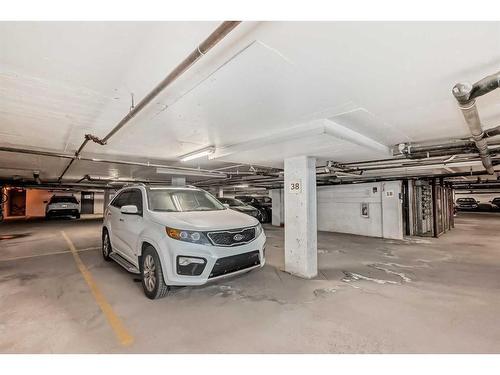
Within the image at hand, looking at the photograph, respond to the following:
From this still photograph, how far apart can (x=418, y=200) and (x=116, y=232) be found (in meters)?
9.95

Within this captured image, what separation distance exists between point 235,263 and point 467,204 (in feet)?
86.2

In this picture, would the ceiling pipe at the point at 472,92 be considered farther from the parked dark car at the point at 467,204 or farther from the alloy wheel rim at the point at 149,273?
the parked dark car at the point at 467,204

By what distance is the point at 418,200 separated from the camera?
904cm

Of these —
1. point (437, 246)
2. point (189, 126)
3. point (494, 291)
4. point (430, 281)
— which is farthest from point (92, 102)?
point (437, 246)

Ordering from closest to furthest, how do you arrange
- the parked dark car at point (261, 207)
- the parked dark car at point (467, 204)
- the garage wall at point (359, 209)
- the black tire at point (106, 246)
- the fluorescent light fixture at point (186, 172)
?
the black tire at point (106, 246) < the fluorescent light fixture at point (186, 172) < the garage wall at point (359, 209) < the parked dark car at point (261, 207) < the parked dark car at point (467, 204)

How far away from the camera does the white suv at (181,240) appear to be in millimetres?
3045

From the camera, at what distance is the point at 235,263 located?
10.8 feet

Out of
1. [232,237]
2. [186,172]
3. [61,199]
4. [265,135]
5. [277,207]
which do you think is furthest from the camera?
[61,199]

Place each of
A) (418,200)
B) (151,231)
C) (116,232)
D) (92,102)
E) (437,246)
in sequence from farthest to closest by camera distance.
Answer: (418,200), (437,246), (116,232), (151,231), (92,102)

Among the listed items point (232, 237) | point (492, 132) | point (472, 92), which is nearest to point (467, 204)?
point (492, 132)

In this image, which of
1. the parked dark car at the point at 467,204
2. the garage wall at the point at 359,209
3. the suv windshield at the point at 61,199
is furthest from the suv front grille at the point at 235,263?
the parked dark car at the point at 467,204

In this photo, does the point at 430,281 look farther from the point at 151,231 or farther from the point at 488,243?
the point at 488,243

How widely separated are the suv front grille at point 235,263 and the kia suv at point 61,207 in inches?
625

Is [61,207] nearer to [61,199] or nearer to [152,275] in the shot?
[61,199]
